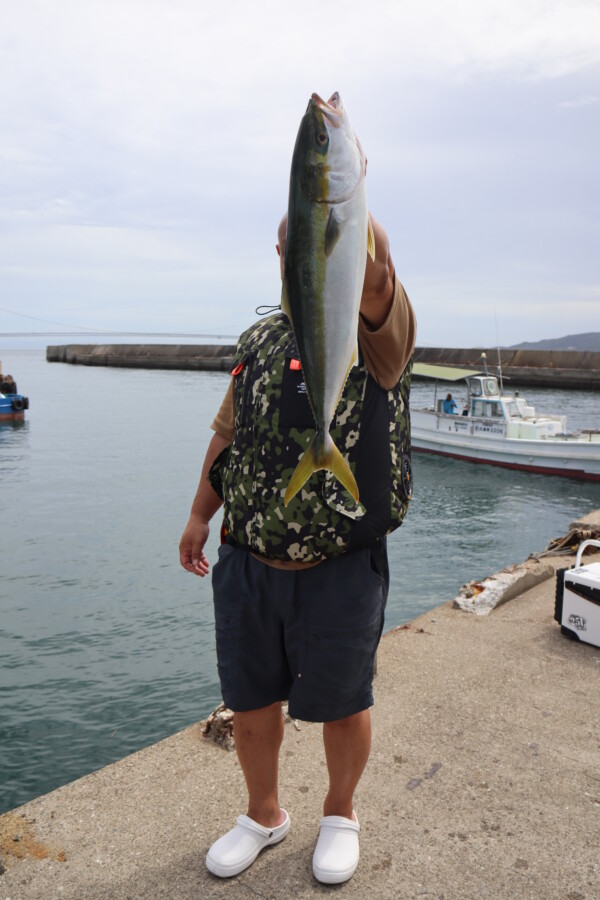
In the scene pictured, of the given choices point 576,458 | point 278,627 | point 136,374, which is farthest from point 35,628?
point 136,374

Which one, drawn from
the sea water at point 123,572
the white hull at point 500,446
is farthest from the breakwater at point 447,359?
the sea water at point 123,572

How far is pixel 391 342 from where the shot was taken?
2148 millimetres

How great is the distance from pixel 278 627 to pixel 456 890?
3.41ft

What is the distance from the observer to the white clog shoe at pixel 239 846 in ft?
8.01

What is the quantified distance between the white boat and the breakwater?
14769mm

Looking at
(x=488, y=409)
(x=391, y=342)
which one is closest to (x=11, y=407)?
(x=488, y=409)

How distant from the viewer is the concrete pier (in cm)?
243

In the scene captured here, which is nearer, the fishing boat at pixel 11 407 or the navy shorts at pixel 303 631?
the navy shorts at pixel 303 631

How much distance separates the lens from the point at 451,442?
2455 cm

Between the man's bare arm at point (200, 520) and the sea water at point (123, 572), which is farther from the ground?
the man's bare arm at point (200, 520)

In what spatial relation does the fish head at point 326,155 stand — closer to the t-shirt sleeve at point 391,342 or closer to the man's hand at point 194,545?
the t-shirt sleeve at point 391,342

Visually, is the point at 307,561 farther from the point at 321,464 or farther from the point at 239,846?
the point at 239,846

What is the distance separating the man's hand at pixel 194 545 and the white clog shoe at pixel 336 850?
0.98 m

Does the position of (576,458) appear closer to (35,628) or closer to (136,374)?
(35,628)
